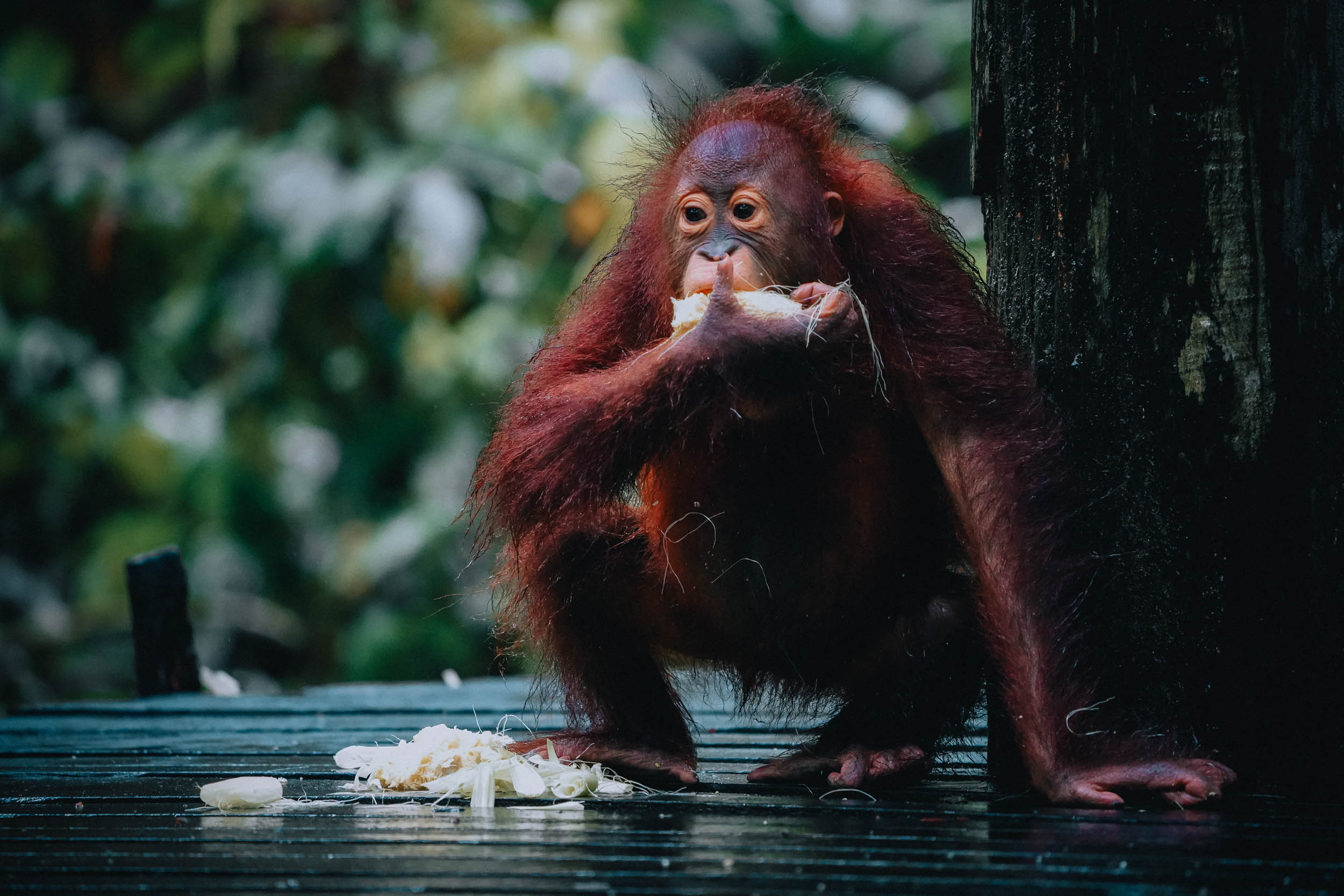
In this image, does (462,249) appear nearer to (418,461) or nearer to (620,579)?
(418,461)

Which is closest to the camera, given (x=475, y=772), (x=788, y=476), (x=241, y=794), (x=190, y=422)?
(x=241, y=794)

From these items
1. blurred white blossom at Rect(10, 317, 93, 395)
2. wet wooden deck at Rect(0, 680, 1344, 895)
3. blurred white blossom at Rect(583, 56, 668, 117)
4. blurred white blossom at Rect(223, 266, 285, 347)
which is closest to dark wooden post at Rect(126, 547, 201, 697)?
wet wooden deck at Rect(0, 680, 1344, 895)

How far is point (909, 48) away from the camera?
7699mm

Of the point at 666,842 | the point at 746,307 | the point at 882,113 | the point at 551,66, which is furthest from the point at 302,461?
the point at 666,842

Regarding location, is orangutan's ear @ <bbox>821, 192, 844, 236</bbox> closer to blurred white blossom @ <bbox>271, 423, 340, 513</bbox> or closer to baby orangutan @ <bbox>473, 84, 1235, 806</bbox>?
baby orangutan @ <bbox>473, 84, 1235, 806</bbox>

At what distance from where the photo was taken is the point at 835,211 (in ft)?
8.47

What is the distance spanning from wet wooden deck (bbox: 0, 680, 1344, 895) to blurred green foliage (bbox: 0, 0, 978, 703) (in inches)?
143

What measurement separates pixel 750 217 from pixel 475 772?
1109 mm

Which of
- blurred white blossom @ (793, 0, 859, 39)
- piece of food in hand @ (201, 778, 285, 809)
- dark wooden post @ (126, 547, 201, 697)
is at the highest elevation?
blurred white blossom @ (793, 0, 859, 39)

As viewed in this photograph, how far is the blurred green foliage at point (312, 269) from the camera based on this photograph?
6352 millimetres

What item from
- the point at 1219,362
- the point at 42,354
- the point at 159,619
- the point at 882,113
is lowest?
the point at 159,619

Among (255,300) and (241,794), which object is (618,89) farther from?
(241,794)

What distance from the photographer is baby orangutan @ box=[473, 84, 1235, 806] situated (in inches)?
89.4

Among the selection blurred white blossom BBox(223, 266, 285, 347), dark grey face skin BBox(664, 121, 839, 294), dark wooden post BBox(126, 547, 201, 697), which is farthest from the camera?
blurred white blossom BBox(223, 266, 285, 347)
